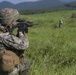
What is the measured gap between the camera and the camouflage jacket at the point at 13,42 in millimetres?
5078

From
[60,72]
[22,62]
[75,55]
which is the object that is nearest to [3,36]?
[22,62]

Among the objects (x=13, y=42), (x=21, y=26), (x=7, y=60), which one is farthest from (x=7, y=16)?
(x=7, y=60)

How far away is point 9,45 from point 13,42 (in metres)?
0.07

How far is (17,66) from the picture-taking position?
5.45m

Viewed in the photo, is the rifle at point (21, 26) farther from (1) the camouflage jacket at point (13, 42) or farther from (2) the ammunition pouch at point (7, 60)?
(2) the ammunition pouch at point (7, 60)

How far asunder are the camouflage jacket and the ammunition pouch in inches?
→ 3.8

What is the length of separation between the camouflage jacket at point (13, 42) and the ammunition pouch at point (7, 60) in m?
0.10

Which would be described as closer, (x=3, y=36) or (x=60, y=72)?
(x=3, y=36)

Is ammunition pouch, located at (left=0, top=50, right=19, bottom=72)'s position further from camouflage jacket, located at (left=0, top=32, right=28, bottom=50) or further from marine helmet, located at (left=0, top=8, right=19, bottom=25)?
marine helmet, located at (left=0, top=8, right=19, bottom=25)

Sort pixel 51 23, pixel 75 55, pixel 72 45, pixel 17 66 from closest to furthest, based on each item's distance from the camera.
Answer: pixel 17 66, pixel 75 55, pixel 72 45, pixel 51 23

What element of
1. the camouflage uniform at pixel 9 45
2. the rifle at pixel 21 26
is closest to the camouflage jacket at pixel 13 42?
the camouflage uniform at pixel 9 45

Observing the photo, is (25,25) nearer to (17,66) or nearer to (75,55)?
(17,66)

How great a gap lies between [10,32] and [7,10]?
32 centimetres

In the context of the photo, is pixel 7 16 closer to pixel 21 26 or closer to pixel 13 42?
pixel 21 26
